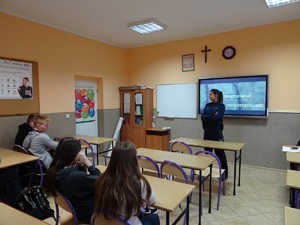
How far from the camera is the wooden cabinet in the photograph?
5379mm

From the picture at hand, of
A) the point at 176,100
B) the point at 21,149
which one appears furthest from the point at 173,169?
the point at 176,100

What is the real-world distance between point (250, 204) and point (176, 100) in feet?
9.37

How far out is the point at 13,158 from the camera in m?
2.64

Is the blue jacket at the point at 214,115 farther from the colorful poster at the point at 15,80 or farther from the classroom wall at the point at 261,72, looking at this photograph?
the colorful poster at the point at 15,80

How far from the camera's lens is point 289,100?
3986 millimetres

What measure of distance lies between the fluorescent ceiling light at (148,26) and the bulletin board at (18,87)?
188 centimetres

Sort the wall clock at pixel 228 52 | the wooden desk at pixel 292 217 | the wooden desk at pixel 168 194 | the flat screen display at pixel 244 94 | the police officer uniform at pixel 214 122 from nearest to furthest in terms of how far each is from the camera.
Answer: the wooden desk at pixel 292 217, the wooden desk at pixel 168 194, the police officer uniform at pixel 214 122, the flat screen display at pixel 244 94, the wall clock at pixel 228 52

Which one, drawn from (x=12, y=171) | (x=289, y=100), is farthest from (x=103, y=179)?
(x=289, y=100)

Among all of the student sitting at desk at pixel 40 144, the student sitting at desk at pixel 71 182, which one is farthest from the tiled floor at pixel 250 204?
the student sitting at desk at pixel 71 182

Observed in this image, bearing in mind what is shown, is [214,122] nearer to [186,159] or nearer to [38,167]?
[186,159]

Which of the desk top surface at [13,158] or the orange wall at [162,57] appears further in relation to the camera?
the orange wall at [162,57]

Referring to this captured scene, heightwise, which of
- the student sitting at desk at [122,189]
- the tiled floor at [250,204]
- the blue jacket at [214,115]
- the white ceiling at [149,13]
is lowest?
the tiled floor at [250,204]

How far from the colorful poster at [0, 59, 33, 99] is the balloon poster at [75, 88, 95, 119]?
1.21 metres

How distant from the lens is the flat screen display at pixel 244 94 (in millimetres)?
4172
